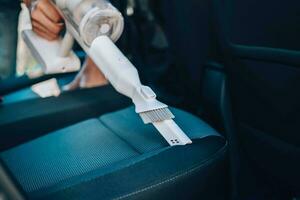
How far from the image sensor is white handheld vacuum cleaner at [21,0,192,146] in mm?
749

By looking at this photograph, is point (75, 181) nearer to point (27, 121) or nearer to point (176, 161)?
point (176, 161)

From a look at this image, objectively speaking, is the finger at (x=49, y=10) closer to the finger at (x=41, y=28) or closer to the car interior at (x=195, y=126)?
the finger at (x=41, y=28)

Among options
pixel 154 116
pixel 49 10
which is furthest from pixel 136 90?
pixel 49 10

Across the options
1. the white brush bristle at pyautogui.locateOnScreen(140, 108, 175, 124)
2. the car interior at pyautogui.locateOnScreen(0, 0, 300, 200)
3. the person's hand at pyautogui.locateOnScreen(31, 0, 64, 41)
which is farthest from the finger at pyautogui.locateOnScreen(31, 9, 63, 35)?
the white brush bristle at pyautogui.locateOnScreen(140, 108, 175, 124)

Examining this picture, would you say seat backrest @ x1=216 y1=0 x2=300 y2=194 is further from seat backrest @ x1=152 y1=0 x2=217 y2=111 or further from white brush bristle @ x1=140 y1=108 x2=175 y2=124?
white brush bristle @ x1=140 y1=108 x2=175 y2=124

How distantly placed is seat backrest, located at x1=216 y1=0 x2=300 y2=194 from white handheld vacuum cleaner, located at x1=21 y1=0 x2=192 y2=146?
0.29 metres

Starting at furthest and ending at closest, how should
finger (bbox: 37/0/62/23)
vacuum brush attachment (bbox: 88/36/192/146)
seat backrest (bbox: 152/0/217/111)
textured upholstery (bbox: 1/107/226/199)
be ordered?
seat backrest (bbox: 152/0/217/111) → finger (bbox: 37/0/62/23) → vacuum brush attachment (bbox: 88/36/192/146) → textured upholstery (bbox: 1/107/226/199)

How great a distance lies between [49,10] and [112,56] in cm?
23

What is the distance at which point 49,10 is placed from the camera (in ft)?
2.98

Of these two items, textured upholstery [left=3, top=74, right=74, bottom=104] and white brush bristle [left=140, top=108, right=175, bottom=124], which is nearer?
white brush bristle [left=140, top=108, right=175, bottom=124]

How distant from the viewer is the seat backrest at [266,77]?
845mm

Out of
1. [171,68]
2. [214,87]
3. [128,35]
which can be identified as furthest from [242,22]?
[128,35]

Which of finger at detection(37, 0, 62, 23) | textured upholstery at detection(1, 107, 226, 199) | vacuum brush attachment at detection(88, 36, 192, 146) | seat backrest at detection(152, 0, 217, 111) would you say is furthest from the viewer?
seat backrest at detection(152, 0, 217, 111)

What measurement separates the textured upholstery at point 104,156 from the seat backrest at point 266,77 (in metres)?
0.20
